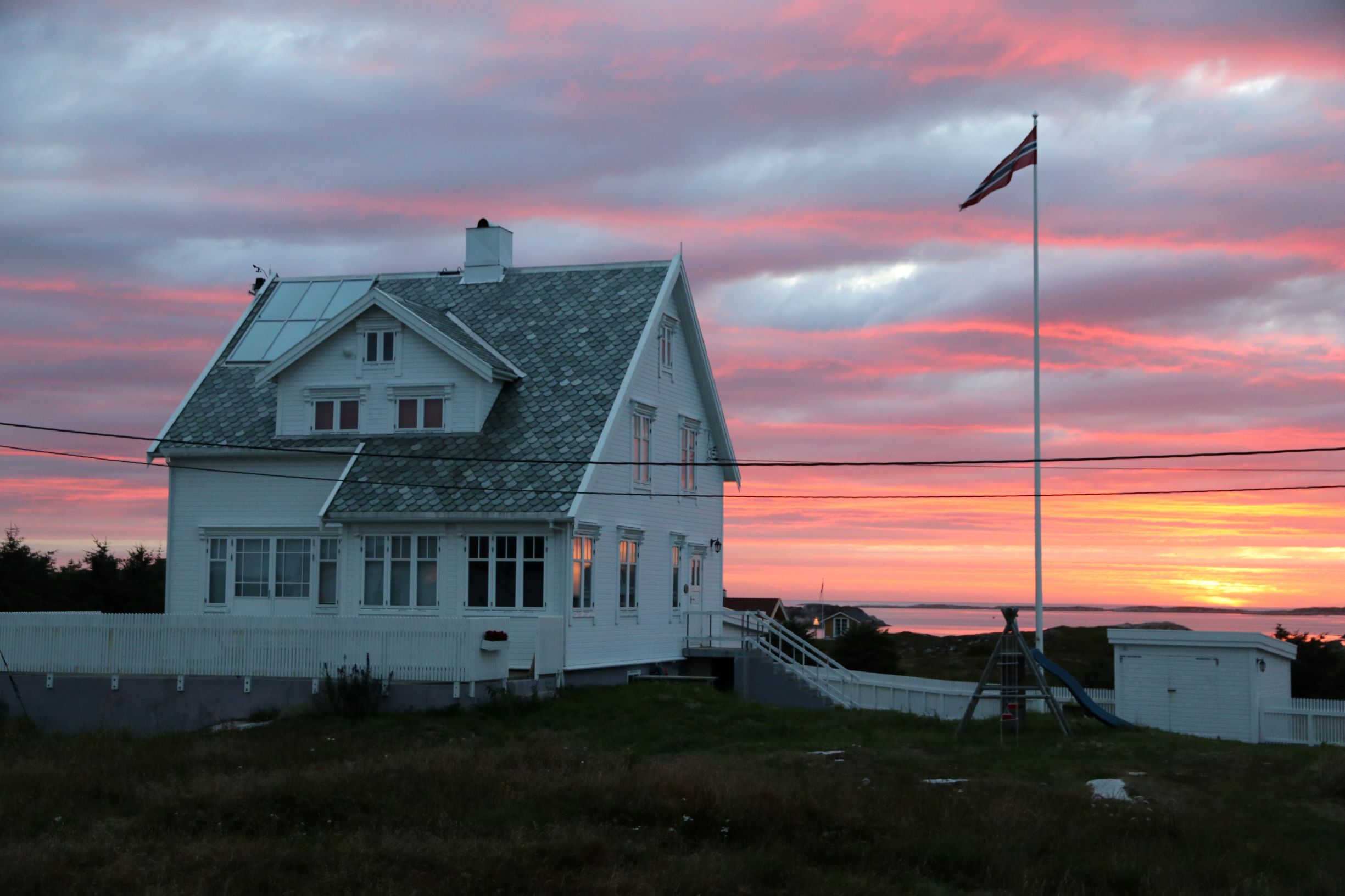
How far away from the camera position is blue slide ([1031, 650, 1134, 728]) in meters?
25.7

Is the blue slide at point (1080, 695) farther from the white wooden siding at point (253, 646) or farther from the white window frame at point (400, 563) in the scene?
the white window frame at point (400, 563)

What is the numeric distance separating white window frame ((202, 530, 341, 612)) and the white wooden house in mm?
48

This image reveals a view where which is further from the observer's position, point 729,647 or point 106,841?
point 729,647

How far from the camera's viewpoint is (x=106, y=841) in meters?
16.2

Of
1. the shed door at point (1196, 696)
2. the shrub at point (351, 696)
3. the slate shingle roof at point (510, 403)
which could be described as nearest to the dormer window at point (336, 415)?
the slate shingle roof at point (510, 403)

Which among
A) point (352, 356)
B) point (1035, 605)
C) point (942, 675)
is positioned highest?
point (352, 356)

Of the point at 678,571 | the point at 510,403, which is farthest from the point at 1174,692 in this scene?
the point at 510,403

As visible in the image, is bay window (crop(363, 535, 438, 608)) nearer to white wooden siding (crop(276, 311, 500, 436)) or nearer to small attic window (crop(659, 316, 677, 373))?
white wooden siding (crop(276, 311, 500, 436))

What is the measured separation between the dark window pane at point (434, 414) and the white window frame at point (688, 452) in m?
7.12

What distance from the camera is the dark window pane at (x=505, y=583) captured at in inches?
1256

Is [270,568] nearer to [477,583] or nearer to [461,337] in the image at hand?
[477,583]

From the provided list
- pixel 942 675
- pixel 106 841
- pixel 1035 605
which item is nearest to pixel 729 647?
pixel 1035 605

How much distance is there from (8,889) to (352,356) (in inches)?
862

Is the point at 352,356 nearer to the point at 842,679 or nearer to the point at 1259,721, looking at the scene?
the point at 842,679
